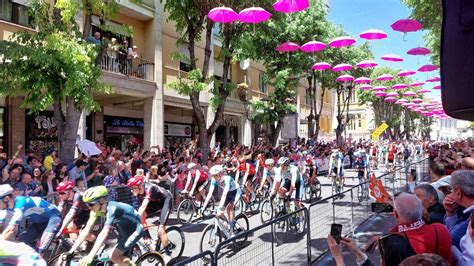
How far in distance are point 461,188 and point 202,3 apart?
11.9 metres

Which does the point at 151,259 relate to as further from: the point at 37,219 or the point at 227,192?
the point at 227,192

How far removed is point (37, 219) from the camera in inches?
235

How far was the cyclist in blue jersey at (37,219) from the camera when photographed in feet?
18.8

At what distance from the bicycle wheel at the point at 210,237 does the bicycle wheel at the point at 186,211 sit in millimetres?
2941

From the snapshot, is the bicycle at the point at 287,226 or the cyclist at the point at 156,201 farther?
the cyclist at the point at 156,201

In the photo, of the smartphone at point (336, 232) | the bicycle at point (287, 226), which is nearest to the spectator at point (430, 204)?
the smartphone at point (336, 232)

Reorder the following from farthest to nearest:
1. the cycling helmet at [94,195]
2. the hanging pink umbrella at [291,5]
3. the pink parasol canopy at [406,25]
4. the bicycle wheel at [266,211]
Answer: the pink parasol canopy at [406,25] < the bicycle wheel at [266,211] < the hanging pink umbrella at [291,5] < the cycling helmet at [94,195]

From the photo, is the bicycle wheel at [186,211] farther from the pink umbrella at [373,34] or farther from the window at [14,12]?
the window at [14,12]

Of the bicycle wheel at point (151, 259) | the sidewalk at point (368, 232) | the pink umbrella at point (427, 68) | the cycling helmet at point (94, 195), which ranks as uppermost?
the pink umbrella at point (427, 68)

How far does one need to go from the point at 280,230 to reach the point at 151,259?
2056 mm

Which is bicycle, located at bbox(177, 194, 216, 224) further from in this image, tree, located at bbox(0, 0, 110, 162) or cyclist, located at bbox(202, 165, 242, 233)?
tree, located at bbox(0, 0, 110, 162)

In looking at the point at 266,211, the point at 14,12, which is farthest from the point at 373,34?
the point at 14,12

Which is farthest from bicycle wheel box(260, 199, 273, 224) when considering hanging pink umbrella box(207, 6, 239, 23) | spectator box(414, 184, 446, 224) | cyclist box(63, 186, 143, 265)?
spectator box(414, 184, 446, 224)

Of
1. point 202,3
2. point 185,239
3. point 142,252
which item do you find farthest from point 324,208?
point 202,3
